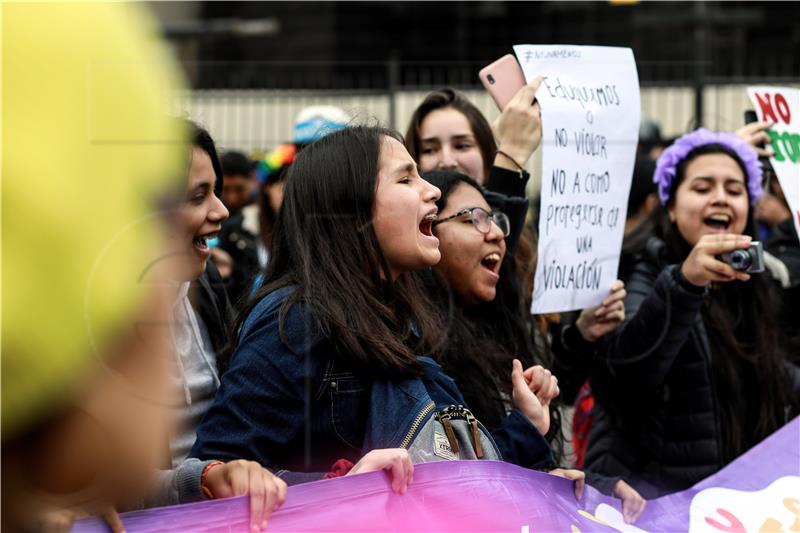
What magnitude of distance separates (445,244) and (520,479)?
100cm

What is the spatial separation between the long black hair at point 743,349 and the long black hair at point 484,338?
2.12 feet

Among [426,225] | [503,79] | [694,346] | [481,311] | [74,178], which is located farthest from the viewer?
[694,346]

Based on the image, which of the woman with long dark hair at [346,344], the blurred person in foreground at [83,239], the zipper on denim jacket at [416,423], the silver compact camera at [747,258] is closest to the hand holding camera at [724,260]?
the silver compact camera at [747,258]

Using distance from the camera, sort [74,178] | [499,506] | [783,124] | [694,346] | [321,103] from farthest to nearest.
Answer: [321,103], [783,124], [694,346], [499,506], [74,178]

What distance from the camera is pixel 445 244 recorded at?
3129mm

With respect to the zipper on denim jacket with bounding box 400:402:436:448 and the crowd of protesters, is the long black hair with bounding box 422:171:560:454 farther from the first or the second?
the zipper on denim jacket with bounding box 400:402:436:448

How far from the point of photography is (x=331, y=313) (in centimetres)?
224

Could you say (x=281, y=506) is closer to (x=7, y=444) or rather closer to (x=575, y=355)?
(x=7, y=444)

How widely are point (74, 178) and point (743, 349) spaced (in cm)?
316

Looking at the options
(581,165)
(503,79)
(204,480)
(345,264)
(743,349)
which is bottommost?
(743,349)

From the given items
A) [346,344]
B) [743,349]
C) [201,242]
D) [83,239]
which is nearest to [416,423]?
[346,344]

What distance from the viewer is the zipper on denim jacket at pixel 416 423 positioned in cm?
214

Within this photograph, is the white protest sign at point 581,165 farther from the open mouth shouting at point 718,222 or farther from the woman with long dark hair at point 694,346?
the open mouth shouting at point 718,222

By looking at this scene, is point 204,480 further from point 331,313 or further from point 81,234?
point 81,234
